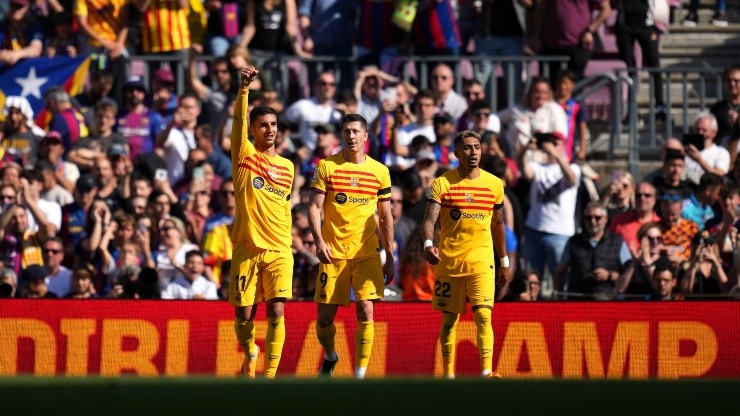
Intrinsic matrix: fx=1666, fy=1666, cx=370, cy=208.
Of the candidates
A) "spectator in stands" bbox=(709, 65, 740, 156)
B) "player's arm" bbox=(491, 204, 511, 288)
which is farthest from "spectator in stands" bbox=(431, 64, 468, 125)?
"player's arm" bbox=(491, 204, 511, 288)

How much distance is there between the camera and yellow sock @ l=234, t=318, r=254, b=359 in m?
14.4

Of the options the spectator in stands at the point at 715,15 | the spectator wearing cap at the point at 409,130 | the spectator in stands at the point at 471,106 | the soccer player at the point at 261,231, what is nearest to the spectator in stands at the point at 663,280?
the spectator in stands at the point at 471,106

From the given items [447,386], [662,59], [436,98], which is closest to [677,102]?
[662,59]

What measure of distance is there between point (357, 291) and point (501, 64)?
24.1 feet

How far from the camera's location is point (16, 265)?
1842 centimetres

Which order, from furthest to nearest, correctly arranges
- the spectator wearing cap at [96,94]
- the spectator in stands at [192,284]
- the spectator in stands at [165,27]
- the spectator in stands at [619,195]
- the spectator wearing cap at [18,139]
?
the spectator in stands at [165,27]
the spectator wearing cap at [96,94]
the spectator wearing cap at [18,139]
the spectator in stands at [619,195]
the spectator in stands at [192,284]

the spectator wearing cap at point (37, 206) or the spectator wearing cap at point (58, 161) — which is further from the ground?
the spectator wearing cap at point (58, 161)

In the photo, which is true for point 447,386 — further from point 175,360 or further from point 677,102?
point 677,102

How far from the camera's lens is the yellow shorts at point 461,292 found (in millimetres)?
14648

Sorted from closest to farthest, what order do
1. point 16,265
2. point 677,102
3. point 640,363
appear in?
point 640,363, point 16,265, point 677,102

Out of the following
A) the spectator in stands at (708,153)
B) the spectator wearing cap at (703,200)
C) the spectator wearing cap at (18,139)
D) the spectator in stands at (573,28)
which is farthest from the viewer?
the spectator in stands at (573,28)

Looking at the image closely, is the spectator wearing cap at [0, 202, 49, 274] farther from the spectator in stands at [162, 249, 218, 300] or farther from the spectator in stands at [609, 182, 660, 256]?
the spectator in stands at [609, 182, 660, 256]

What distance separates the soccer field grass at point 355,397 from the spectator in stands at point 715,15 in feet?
51.2

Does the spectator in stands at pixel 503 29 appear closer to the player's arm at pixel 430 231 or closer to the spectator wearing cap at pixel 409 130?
the spectator wearing cap at pixel 409 130
